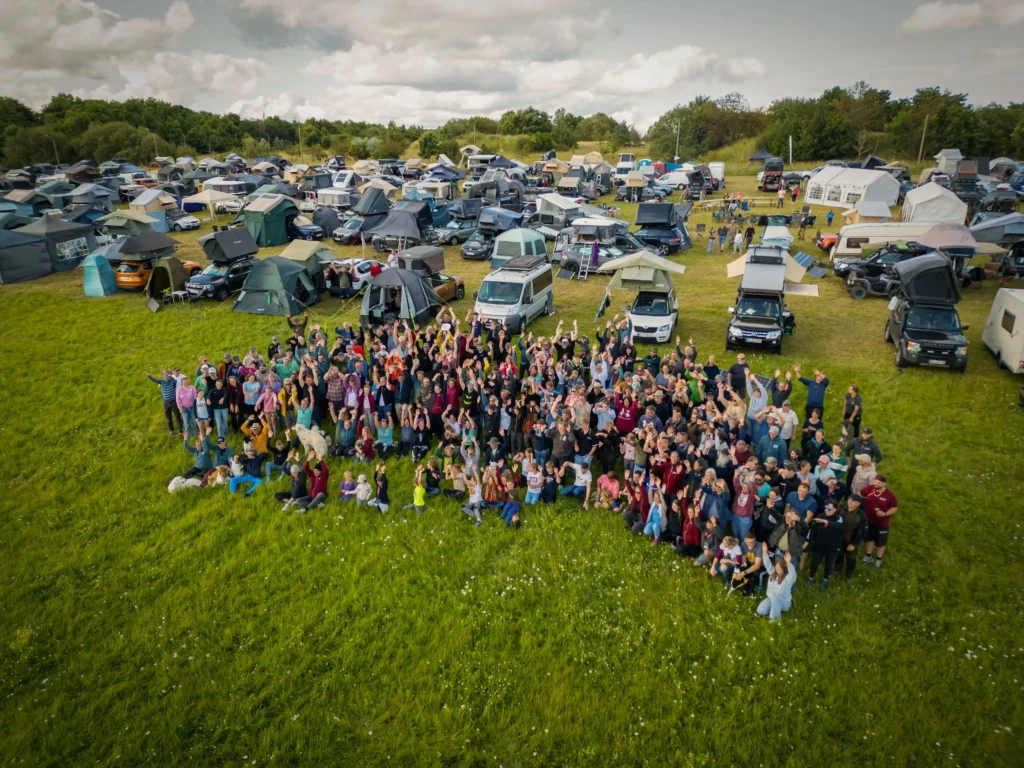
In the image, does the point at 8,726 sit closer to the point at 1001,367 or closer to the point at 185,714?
the point at 185,714

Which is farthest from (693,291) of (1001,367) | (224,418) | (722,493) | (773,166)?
(773,166)

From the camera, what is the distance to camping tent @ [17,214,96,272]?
95.9 ft

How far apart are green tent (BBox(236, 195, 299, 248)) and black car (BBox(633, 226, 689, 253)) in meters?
19.9

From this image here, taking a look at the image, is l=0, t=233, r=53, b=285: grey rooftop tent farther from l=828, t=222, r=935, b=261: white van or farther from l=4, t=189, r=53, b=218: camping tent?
l=828, t=222, r=935, b=261: white van

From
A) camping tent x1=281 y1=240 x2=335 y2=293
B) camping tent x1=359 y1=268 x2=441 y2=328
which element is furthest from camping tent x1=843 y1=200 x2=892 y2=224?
camping tent x1=281 y1=240 x2=335 y2=293

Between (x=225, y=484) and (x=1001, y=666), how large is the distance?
12.8 m

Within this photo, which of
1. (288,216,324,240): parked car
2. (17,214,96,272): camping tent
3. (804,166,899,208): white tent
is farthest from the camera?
(804,166,899,208): white tent

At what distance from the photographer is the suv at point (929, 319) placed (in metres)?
15.7

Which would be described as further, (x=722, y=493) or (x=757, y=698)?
(x=722, y=493)

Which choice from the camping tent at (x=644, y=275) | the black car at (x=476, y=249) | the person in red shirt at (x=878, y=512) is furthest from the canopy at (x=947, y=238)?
the person in red shirt at (x=878, y=512)

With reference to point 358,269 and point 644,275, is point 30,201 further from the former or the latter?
point 644,275

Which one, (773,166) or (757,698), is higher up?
(773,166)

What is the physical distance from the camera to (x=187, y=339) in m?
19.8

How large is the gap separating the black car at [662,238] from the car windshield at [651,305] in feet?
39.6
